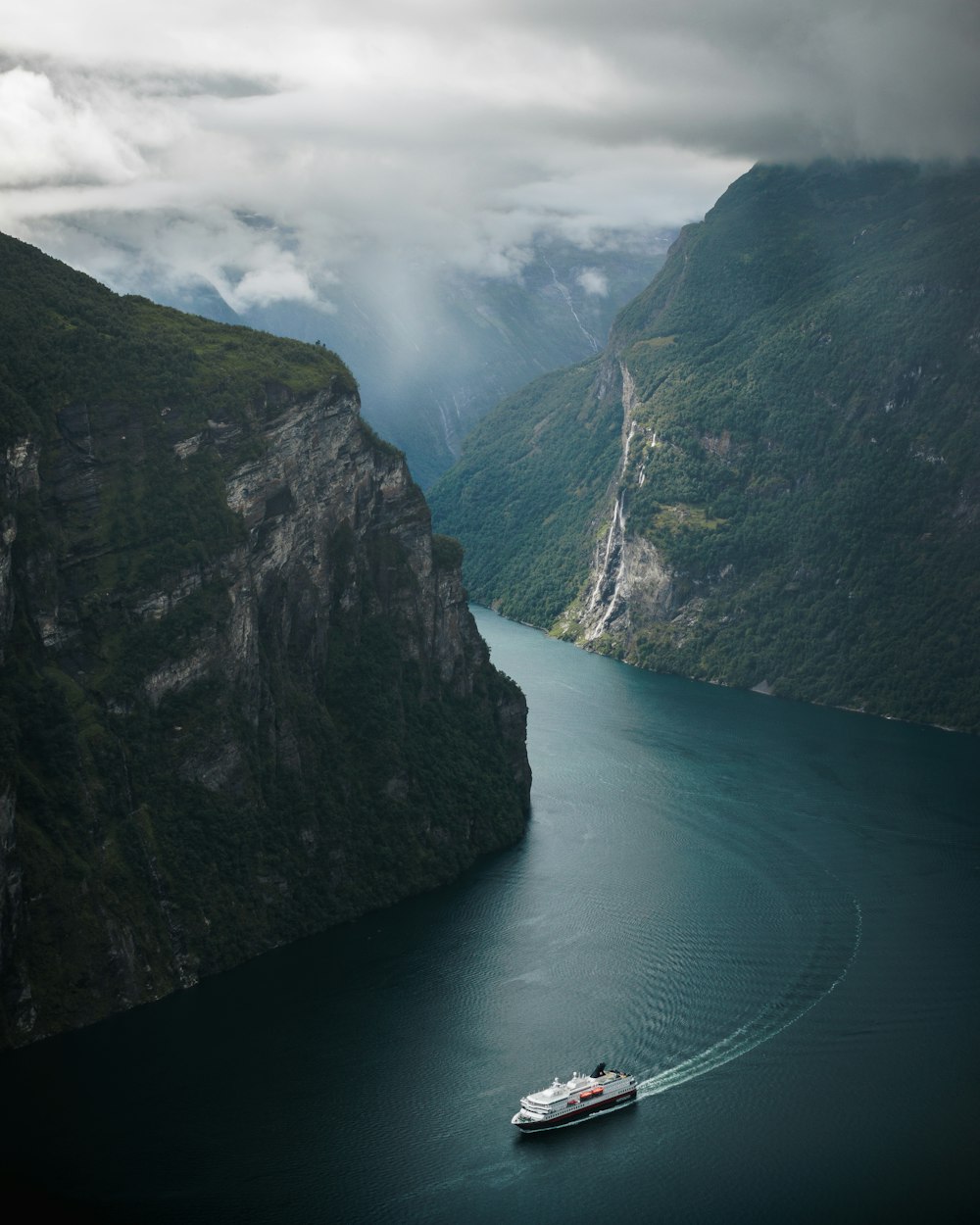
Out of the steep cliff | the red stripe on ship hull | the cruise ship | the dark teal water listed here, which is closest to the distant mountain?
the dark teal water

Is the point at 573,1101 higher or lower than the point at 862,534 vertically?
lower

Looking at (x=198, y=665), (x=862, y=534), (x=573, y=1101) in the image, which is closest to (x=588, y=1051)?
(x=573, y=1101)

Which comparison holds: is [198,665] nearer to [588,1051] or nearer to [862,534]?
[588,1051]

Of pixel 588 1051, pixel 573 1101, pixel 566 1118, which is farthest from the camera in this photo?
pixel 588 1051

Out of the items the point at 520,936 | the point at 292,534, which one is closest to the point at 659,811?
the point at 520,936

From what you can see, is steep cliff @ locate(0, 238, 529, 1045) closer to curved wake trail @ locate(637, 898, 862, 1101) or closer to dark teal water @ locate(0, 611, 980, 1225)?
dark teal water @ locate(0, 611, 980, 1225)

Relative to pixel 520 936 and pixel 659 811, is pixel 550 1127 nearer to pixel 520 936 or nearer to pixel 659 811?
pixel 520 936
